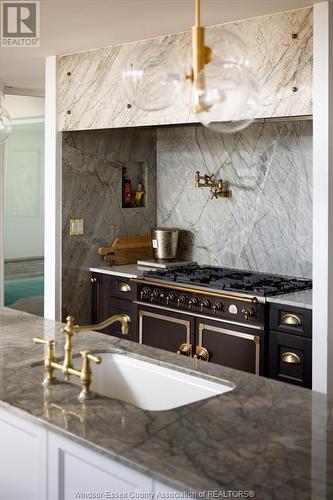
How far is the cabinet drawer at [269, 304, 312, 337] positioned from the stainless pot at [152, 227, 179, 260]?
153 cm

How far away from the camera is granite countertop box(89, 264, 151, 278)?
5.18 metres

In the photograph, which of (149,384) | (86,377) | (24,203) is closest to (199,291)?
(149,384)

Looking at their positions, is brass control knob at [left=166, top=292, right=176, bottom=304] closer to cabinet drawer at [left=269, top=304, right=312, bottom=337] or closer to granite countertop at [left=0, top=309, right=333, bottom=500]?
cabinet drawer at [left=269, top=304, right=312, bottom=337]

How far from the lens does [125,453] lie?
188cm

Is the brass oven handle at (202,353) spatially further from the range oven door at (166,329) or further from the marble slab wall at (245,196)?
the marble slab wall at (245,196)

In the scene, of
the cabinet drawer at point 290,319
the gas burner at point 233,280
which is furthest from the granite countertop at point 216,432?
the gas burner at point 233,280

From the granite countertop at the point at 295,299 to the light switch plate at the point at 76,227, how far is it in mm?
1921

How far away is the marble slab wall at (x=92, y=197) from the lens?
5.50 meters

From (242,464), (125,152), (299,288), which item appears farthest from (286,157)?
(242,464)

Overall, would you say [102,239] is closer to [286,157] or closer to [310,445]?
[286,157]

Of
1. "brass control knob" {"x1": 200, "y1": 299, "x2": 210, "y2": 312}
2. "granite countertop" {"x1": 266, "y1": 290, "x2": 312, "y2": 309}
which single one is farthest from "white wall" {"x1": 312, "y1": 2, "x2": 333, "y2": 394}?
"brass control knob" {"x1": 200, "y1": 299, "x2": 210, "y2": 312}

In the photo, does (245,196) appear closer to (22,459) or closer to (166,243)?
(166,243)

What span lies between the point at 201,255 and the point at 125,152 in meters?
1.04

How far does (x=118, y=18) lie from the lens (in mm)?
4039
